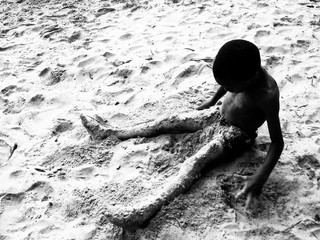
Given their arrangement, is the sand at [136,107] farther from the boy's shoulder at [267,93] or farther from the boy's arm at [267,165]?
the boy's shoulder at [267,93]

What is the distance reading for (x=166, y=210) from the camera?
1.94 meters

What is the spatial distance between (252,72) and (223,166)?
710 millimetres

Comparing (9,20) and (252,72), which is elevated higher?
(252,72)

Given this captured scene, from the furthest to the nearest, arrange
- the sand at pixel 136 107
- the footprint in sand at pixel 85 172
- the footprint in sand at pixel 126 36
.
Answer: the footprint in sand at pixel 126 36 → the footprint in sand at pixel 85 172 → the sand at pixel 136 107

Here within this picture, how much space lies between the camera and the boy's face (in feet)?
5.74

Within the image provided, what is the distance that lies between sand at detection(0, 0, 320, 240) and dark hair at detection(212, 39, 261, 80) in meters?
0.70

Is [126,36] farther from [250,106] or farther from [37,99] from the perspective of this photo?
[250,106]

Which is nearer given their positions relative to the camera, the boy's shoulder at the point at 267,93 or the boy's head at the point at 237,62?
the boy's head at the point at 237,62

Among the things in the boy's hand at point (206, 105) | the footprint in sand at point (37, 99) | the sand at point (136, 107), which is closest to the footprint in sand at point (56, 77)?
the sand at point (136, 107)

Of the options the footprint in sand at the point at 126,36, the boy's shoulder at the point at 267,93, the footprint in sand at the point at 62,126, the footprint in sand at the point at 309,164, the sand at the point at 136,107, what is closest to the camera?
the boy's shoulder at the point at 267,93

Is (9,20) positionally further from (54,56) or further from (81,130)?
(81,130)

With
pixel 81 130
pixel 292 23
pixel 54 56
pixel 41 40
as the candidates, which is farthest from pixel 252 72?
pixel 41 40

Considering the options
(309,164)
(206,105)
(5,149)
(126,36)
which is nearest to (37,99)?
(5,149)

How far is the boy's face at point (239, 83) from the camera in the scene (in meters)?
1.75
